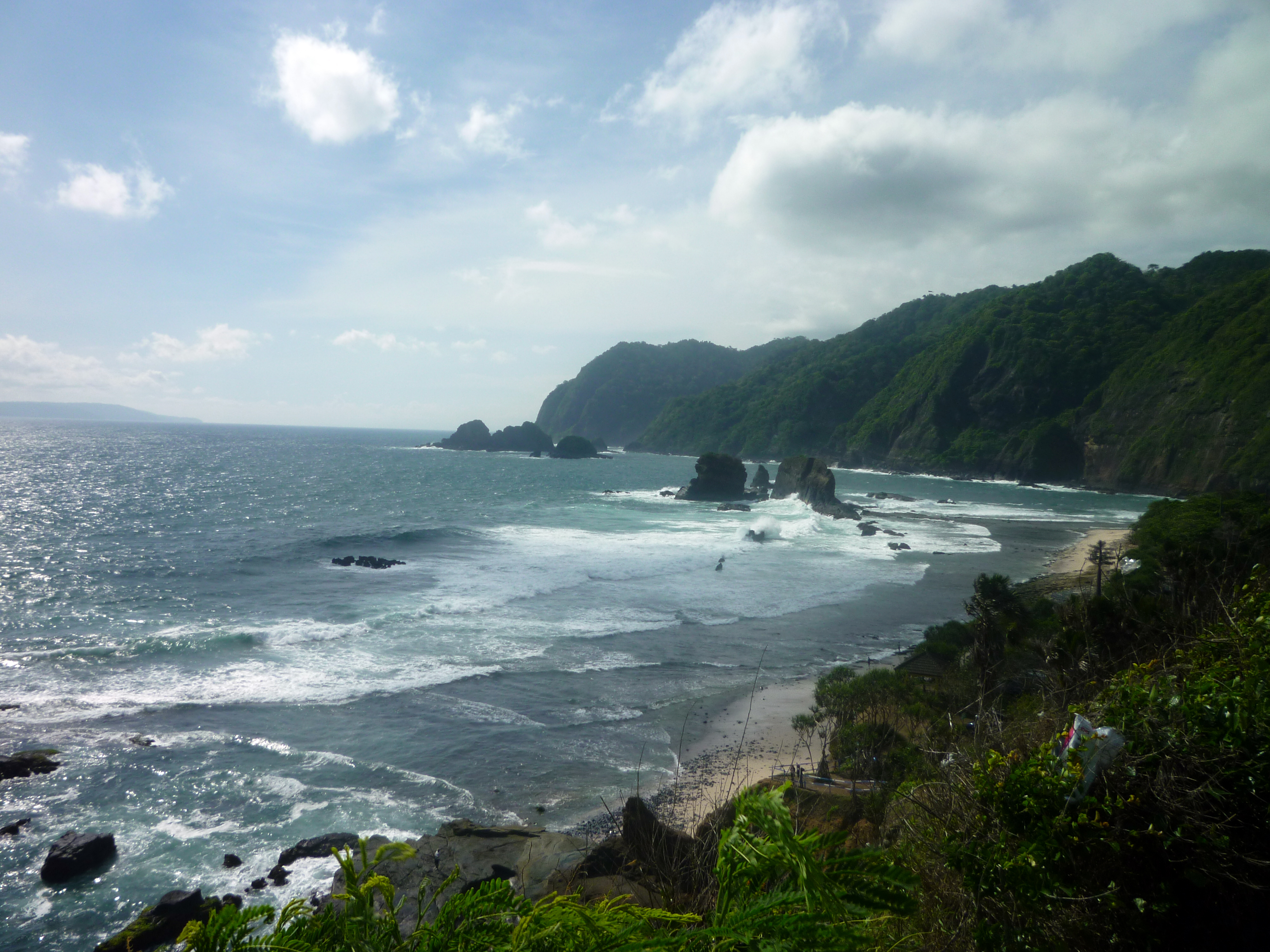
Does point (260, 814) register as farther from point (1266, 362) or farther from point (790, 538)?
point (1266, 362)

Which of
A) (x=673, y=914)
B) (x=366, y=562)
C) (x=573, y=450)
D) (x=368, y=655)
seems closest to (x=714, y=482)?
(x=366, y=562)

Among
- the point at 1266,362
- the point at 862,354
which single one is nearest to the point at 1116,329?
the point at 1266,362

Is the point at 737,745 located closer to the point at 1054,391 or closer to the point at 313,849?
the point at 313,849

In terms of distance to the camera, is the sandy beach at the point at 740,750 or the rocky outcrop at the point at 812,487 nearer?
the sandy beach at the point at 740,750

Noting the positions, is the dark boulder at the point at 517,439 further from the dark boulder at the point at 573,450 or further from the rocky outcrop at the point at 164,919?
the rocky outcrop at the point at 164,919

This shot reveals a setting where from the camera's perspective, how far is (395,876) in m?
9.81

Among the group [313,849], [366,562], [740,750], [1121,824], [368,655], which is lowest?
[313,849]

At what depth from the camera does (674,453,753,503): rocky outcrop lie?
253 feet

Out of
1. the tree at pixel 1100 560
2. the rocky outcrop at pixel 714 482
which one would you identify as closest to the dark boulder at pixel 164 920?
the tree at pixel 1100 560

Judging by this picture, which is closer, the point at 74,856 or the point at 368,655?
the point at 74,856

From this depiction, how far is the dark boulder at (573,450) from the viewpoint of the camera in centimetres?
14638

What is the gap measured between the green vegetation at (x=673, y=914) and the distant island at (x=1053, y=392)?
72788mm

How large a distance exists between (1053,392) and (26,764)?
12121cm

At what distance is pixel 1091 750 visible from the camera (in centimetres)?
314
